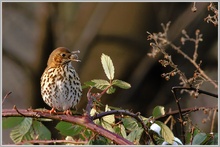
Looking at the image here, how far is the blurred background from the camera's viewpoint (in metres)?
7.18

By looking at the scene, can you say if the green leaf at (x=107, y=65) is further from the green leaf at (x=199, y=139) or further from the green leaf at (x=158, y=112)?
the green leaf at (x=199, y=139)

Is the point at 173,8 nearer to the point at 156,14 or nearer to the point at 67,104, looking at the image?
the point at 156,14

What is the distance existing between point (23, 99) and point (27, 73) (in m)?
0.58

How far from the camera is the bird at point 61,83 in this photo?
344cm

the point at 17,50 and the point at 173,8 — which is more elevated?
the point at 173,8

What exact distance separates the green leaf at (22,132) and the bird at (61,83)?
113 cm

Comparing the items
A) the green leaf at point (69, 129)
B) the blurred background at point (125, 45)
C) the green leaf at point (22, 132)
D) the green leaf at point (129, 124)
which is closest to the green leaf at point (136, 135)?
the green leaf at point (129, 124)

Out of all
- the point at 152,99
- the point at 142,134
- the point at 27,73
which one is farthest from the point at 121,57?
the point at 142,134

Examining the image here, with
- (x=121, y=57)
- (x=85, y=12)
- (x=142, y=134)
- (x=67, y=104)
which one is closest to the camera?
(x=142, y=134)

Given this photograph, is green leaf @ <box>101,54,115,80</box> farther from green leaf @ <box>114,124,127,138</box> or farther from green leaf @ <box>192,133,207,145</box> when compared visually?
green leaf @ <box>192,133,207,145</box>

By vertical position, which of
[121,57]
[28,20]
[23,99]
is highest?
[28,20]

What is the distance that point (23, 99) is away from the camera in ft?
27.4

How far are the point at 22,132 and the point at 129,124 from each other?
0.41 metres

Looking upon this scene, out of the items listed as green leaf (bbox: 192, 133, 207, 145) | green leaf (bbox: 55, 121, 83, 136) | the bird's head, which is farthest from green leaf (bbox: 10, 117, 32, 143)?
the bird's head
